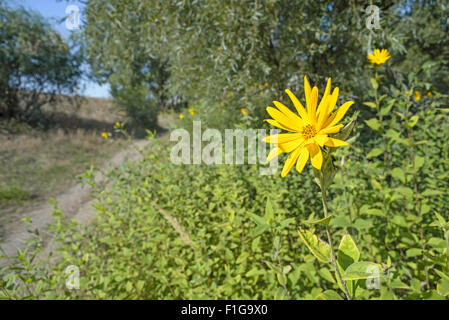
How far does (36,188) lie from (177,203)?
15.9 ft

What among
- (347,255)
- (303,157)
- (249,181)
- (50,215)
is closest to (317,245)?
(347,255)

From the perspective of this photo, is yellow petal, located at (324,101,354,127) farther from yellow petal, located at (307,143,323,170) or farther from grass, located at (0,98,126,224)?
grass, located at (0,98,126,224)

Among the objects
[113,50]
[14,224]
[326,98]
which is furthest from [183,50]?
[14,224]

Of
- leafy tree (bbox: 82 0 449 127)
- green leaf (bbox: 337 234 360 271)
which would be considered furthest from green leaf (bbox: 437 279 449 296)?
leafy tree (bbox: 82 0 449 127)

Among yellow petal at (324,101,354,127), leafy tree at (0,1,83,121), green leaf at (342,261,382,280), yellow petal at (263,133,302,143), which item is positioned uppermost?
leafy tree at (0,1,83,121)

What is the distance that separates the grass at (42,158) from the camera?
14.8ft

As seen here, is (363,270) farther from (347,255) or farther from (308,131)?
(308,131)

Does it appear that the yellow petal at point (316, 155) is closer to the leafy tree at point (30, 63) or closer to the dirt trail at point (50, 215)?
the dirt trail at point (50, 215)

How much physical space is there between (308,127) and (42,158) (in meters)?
7.88

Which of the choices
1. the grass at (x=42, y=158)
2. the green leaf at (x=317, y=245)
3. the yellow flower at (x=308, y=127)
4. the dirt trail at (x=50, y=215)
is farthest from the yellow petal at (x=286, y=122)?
the grass at (x=42, y=158)

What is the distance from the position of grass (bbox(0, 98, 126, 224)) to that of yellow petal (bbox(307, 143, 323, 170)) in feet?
7.86

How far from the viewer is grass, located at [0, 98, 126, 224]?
4.50 m

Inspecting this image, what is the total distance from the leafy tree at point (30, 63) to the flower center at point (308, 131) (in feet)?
38.8
